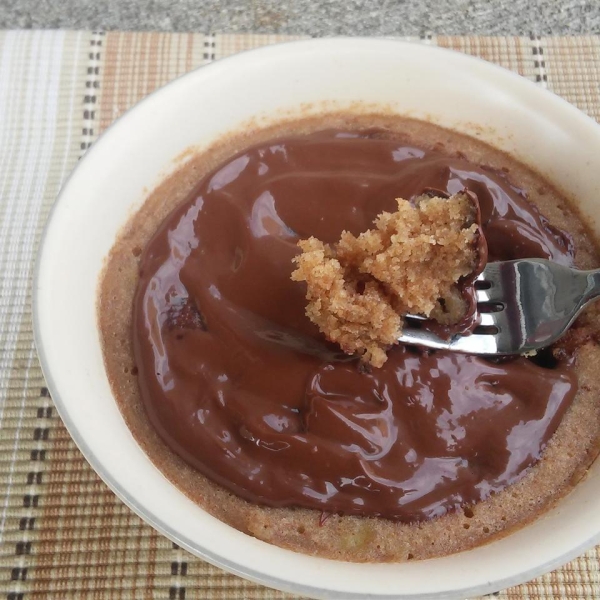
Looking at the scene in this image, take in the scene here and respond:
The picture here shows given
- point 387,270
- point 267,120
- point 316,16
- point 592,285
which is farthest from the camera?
point 316,16

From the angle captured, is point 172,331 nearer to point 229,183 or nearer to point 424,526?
point 229,183

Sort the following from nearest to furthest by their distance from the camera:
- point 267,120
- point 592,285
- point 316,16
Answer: point 592,285
point 267,120
point 316,16

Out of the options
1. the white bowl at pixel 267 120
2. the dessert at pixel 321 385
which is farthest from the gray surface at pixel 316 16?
the dessert at pixel 321 385

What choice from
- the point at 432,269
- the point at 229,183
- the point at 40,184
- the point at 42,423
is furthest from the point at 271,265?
the point at 40,184

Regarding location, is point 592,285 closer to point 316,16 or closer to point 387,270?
point 387,270

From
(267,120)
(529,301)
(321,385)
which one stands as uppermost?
(267,120)

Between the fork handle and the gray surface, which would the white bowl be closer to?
the fork handle

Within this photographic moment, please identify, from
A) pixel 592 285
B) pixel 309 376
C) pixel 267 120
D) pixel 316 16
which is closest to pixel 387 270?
pixel 309 376

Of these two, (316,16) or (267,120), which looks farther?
(316,16)
